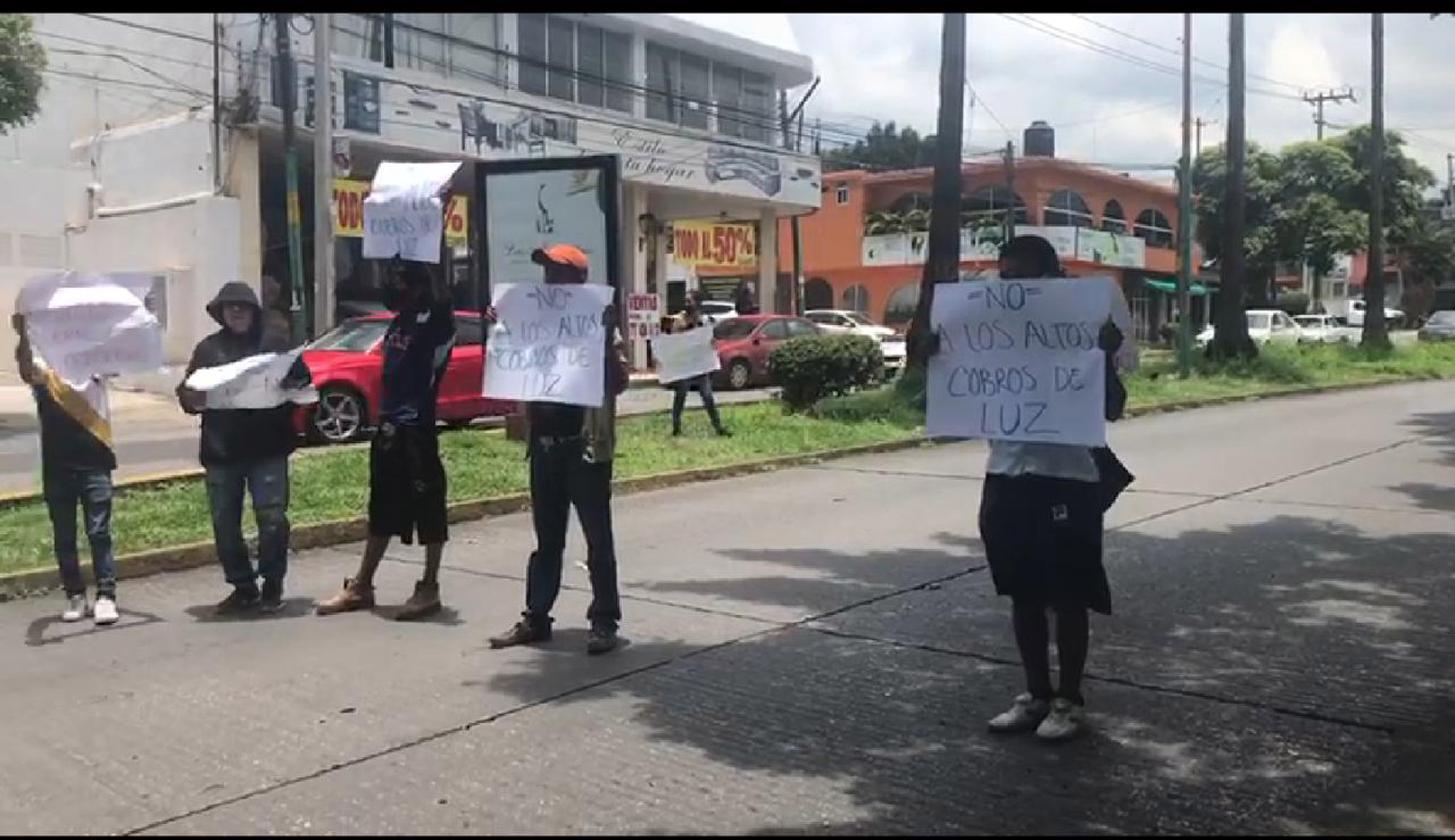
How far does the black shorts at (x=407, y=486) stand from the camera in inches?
267

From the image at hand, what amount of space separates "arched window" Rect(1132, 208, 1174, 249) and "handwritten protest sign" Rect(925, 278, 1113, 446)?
1912 inches

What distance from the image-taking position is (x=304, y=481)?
1066 centimetres

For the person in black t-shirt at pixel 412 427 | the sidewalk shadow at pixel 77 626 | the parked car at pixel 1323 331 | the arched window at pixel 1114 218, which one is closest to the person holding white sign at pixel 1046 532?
the person in black t-shirt at pixel 412 427

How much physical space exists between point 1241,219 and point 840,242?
24036 mm

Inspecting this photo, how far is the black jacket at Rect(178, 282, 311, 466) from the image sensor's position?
6.98m

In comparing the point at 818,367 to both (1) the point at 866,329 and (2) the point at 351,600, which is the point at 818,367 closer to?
(2) the point at 351,600

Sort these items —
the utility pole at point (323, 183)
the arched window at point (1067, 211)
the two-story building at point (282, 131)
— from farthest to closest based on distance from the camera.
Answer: the arched window at point (1067, 211) → the two-story building at point (282, 131) → the utility pole at point (323, 183)

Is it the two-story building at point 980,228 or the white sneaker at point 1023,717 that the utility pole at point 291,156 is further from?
the two-story building at point 980,228

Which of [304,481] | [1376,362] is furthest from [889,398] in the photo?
[1376,362]

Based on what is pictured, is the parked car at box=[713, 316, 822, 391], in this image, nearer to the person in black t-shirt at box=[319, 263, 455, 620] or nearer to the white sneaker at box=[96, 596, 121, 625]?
the person in black t-shirt at box=[319, 263, 455, 620]

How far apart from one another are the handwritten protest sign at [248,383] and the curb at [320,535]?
1.76 meters

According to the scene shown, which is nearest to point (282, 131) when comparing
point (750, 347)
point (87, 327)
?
point (750, 347)

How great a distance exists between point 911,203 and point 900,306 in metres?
3.71

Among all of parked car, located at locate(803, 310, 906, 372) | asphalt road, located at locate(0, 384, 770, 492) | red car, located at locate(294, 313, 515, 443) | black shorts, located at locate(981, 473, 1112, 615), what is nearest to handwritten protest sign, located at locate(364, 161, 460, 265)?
black shorts, located at locate(981, 473, 1112, 615)
